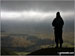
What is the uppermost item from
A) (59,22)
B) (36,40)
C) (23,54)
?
(59,22)

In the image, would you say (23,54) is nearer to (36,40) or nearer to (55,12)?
(36,40)

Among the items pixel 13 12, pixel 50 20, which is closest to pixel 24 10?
pixel 13 12

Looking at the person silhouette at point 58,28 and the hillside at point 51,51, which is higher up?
the person silhouette at point 58,28

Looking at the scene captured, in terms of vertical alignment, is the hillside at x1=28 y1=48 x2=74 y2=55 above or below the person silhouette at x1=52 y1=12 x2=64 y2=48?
below

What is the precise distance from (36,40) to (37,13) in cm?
52

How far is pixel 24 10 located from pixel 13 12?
0.21 m

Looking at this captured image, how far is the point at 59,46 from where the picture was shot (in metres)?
4.13

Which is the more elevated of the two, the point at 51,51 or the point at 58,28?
the point at 58,28

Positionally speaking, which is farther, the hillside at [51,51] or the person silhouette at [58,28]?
the person silhouette at [58,28]

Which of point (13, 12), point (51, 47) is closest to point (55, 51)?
point (51, 47)

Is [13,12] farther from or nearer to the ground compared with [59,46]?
farther from the ground

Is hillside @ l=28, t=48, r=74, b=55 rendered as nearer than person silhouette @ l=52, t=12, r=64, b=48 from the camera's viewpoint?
Yes

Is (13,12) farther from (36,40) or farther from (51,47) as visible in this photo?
(51,47)

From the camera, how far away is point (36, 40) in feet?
13.7
